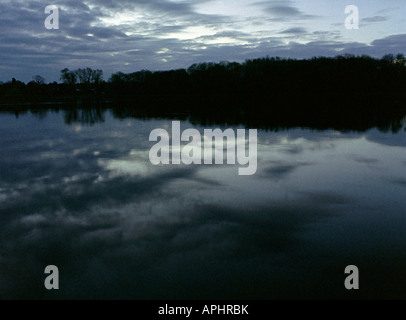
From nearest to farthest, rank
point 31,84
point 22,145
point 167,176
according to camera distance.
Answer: point 167,176
point 22,145
point 31,84

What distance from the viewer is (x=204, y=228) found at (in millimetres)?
8203

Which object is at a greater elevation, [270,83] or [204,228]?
[270,83]

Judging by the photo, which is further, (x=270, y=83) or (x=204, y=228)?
(x=270, y=83)

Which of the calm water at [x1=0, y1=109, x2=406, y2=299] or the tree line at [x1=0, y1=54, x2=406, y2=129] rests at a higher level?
the tree line at [x1=0, y1=54, x2=406, y2=129]

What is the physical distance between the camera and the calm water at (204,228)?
238 inches

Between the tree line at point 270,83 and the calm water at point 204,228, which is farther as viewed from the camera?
the tree line at point 270,83

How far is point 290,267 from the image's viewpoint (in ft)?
21.3

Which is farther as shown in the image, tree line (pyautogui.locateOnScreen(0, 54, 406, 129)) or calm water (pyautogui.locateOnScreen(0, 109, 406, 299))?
tree line (pyautogui.locateOnScreen(0, 54, 406, 129))

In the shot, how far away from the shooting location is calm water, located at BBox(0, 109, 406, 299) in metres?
6.05

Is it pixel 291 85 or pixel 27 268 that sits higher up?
pixel 291 85

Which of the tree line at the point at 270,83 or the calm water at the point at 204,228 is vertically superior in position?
the tree line at the point at 270,83
